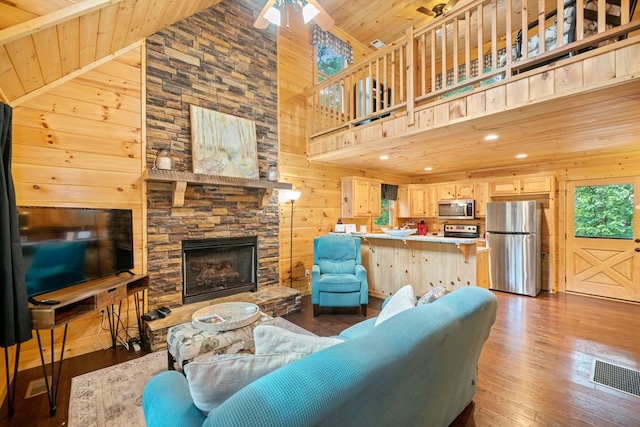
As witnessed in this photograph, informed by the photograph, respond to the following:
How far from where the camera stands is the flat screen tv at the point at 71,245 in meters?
1.97

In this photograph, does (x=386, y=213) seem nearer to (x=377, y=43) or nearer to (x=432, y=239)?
(x=432, y=239)

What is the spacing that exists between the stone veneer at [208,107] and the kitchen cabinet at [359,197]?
147 centimetres

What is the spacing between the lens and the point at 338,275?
385cm

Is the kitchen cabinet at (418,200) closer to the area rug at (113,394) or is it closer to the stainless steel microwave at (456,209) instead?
the stainless steel microwave at (456,209)

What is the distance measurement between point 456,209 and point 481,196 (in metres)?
0.52

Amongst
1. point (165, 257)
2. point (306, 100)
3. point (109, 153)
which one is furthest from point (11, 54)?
point (306, 100)

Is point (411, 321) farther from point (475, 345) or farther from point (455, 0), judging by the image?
point (455, 0)

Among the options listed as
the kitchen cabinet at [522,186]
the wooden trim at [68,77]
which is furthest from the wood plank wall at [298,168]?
the kitchen cabinet at [522,186]

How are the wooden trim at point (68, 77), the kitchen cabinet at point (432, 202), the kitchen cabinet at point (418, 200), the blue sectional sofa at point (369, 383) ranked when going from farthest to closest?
the kitchen cabinet at point (418, 200) → the kitchen cabinet at point (432, 202) → the wooden trim at point (68, 77) → the blue sectional sofa at point (369, 383)

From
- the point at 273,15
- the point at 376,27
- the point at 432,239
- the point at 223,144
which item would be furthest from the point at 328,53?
the point at 432,239

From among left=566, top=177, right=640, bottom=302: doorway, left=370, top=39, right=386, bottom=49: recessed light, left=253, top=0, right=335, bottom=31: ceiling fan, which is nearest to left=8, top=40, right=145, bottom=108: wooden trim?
left=253, top=0, right=335, bottom=31: ceiling fan

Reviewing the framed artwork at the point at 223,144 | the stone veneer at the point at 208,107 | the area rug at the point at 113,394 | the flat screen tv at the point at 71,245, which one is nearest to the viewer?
the area rug at the point at 113,394

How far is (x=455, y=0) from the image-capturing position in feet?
14.0

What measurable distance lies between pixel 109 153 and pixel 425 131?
334 cm
